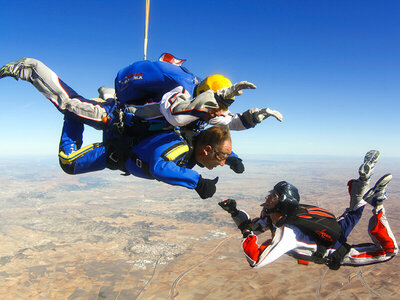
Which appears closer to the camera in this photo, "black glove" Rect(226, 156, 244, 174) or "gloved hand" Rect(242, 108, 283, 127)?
"gloved hand" Rect(242, 108, 283, 127)

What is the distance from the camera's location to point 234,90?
2475mm

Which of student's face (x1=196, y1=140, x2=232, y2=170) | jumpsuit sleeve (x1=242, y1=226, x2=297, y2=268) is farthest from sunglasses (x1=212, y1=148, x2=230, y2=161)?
jumpsuit sleeve (x1=242, y1=226, x2=297, y2=268)

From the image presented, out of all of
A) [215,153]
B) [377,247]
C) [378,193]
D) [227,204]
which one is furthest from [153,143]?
[377,247]

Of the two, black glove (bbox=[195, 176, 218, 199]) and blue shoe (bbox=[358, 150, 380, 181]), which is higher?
blue shoe (bbox=[358, 150, 380, 181])

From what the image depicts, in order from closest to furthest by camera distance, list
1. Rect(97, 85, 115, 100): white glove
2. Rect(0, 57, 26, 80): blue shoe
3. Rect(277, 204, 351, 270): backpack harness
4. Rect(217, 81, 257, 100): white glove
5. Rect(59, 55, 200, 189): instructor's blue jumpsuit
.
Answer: Rect(217, 81, 257, 100): white glove → Rect(59, 55, 200, 189): instructor's blue jumpsuit → Rect(0, 57, 26, 80): blue shoe → Rect(97, 85, 115, 100): white glove → Rect(277, 204, 351, 270): backpack harness

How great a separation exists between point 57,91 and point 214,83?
2.03m

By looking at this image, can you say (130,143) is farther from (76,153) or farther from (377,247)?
(377,247)

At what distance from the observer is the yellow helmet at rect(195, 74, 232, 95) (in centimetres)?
281

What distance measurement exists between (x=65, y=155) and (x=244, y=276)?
1913 inches

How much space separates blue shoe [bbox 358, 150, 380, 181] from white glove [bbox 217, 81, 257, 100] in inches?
106

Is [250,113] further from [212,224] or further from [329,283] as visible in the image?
[212,224]

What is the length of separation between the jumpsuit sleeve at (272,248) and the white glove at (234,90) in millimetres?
2567

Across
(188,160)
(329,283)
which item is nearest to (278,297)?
(329,283)

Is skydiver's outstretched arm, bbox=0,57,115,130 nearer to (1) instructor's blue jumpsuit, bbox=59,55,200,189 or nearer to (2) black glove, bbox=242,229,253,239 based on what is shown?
(1) instructor's blue jumpsuit, bbox=59,55,200,189
